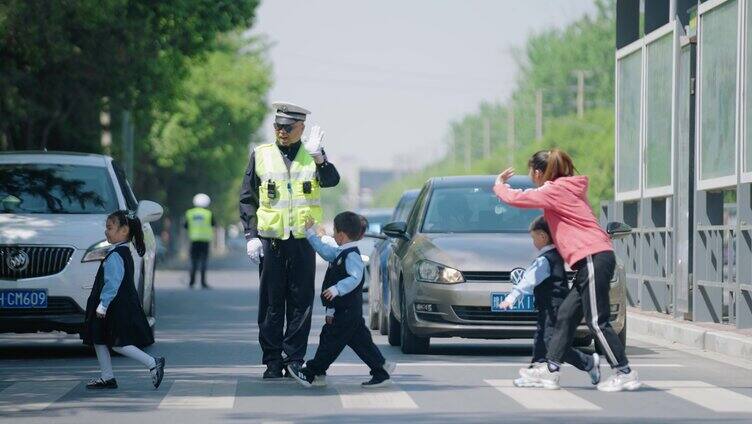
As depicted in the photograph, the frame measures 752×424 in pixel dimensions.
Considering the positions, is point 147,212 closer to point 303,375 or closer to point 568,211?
point 303,375

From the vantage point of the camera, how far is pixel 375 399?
11555 millimetres

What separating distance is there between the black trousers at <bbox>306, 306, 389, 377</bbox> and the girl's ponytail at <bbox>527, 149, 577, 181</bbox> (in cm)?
151

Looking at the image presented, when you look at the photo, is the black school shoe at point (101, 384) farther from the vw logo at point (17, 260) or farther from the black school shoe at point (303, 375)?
the vw logo at point (17, 260)

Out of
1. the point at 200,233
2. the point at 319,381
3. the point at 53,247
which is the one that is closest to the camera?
the point at 319,381

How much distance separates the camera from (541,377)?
12.3m

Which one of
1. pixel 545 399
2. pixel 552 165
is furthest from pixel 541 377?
pixel 552 165

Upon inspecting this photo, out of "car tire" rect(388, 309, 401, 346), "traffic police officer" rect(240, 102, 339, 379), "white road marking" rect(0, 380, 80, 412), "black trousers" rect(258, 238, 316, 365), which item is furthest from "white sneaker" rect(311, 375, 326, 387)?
"car tire" rect(388, 309, 401, 346)

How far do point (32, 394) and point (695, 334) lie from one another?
23.5 feet

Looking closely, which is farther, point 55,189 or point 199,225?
point 199,225

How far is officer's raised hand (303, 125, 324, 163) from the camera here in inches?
496

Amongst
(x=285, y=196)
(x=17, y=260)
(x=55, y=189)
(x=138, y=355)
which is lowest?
(x=138, y=355)

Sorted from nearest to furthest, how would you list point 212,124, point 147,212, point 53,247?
1. point 53,247
2. point 147,212
3. point 212,124

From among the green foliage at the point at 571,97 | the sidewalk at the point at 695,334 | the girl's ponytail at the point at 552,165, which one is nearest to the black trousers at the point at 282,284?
the girl's ponytail at the point at 552,165

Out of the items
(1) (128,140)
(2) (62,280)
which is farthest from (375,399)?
(1) (128,140)
